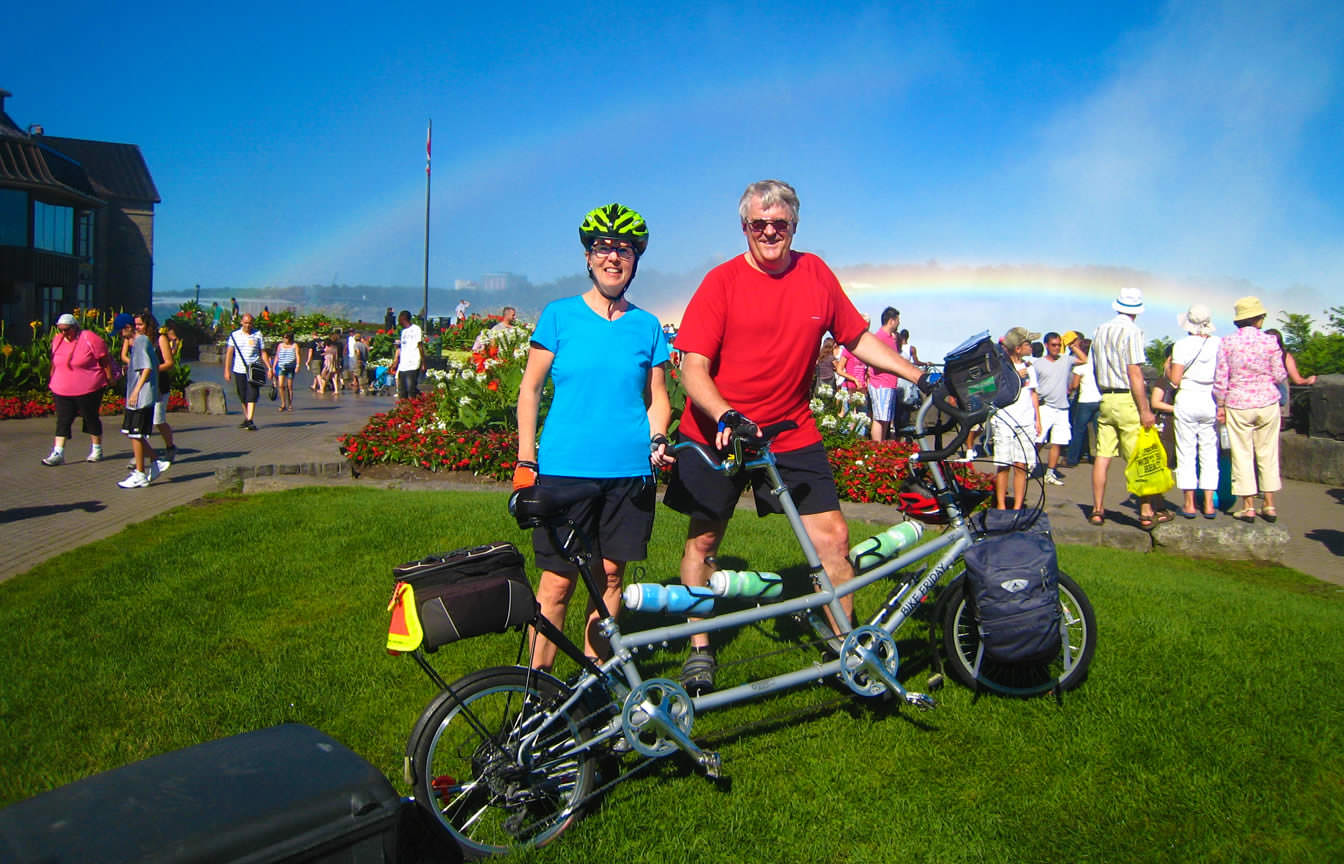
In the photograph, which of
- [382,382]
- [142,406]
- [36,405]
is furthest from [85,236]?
[142,406]

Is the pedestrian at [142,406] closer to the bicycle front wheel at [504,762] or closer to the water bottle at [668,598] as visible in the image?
the bicycle front wheel at [504,762]

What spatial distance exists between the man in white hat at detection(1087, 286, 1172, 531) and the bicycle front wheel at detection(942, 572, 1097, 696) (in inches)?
201

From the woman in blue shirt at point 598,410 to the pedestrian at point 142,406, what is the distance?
8332mm

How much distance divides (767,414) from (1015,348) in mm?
6238

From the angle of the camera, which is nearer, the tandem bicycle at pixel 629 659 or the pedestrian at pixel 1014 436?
the tandem bicycle at pixel 629 659

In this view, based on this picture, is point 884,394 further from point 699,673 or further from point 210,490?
point 699,673

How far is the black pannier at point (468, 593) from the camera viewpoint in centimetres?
287

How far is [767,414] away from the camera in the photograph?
14.0 ft

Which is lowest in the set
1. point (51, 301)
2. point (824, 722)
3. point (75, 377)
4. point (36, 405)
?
point (824, 722)

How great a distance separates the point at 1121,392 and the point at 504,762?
7955 mm

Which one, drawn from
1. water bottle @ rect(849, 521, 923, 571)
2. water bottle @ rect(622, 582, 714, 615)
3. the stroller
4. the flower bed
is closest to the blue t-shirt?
water bottle @ rect(622, 582, 714, 615)

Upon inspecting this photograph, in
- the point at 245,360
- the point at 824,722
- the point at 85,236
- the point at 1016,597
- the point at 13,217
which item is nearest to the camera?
the point at 1016,597

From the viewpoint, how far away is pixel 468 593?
294cm

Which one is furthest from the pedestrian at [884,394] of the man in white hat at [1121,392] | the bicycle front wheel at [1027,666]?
the bicycle front wheel at [1027,666]
